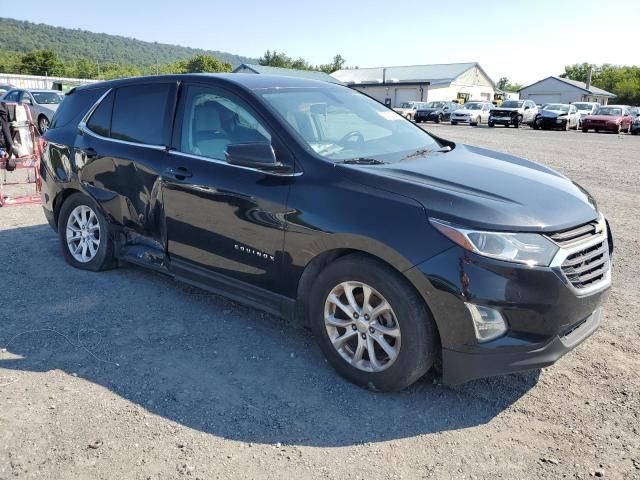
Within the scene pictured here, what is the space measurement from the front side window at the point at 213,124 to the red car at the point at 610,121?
1273 inches

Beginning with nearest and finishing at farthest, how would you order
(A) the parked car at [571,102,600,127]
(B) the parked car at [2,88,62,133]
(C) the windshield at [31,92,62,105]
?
1. (B) the parked car at [2,88,62,133]
2. (C) the windshield at [31,92,62,105]
3. (A) the parked car at [571,102,600,127]

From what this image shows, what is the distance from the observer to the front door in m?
3.54

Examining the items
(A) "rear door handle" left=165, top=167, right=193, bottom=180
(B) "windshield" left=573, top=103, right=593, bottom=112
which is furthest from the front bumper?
(B) "windshield" left=573, top=103, right=593, bottom=112

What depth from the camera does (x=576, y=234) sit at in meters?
2.99

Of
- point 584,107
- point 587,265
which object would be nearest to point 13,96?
point 587,265

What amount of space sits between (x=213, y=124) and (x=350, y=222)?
1581mm

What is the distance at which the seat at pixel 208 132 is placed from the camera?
393cm

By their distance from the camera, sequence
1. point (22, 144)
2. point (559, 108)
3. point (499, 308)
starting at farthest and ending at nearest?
1. point (559, 108)
2. point (22, 144)
3. point (499, 308)

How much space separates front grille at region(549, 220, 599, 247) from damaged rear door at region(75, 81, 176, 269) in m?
2.89

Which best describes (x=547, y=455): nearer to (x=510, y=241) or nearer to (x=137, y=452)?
(x=510, y=241)

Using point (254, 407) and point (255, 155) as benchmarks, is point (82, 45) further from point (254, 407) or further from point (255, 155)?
point (254, 407)

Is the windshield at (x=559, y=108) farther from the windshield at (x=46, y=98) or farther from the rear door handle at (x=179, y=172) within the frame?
the rear door handle at (x=179, y=172)

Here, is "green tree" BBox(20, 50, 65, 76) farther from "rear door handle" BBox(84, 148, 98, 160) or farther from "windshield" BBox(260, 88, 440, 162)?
"windshield" BBox(260, 88, 440, 162)

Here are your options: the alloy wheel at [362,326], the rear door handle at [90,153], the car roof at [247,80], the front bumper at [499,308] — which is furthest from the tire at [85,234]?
the front bumper at [499,308]
